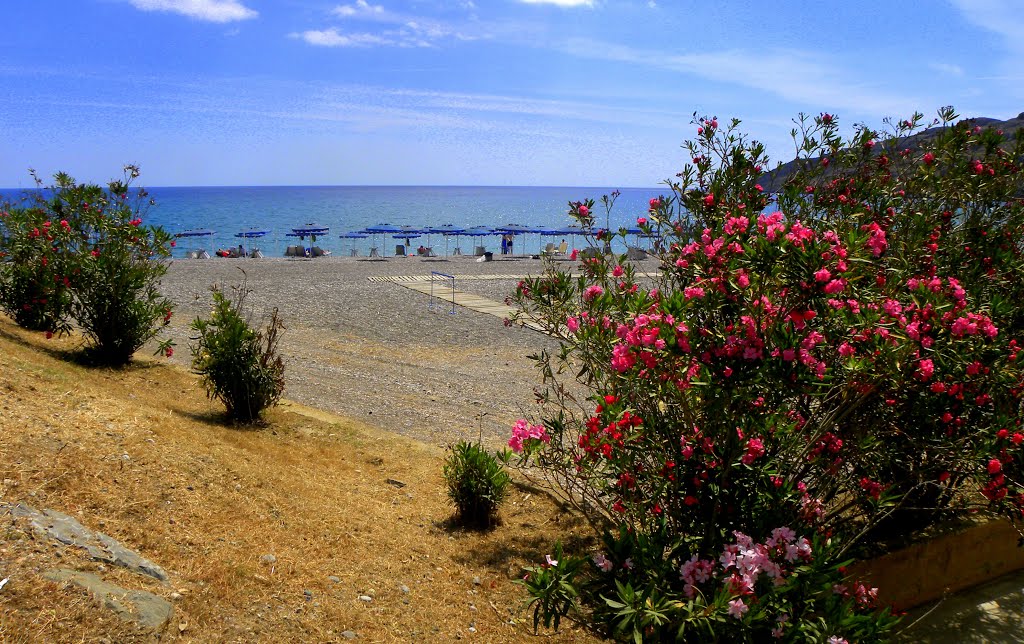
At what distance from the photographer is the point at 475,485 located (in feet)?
17.1

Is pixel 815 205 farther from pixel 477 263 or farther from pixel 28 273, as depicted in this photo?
pixel 477 263

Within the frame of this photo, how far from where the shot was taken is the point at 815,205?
205 inches

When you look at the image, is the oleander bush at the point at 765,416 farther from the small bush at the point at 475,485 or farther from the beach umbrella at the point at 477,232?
the beach umbrella at the point at 477,232

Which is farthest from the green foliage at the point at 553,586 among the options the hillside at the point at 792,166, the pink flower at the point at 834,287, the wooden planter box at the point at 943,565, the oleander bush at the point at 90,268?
the oleander bush at the point at 90,268

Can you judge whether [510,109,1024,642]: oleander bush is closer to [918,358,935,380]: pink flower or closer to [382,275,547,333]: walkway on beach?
[918,358,935,380]: pink flower

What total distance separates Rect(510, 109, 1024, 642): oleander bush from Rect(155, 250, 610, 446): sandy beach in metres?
4.41

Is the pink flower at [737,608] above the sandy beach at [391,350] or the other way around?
above

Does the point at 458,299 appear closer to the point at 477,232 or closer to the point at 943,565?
the point at 943,565

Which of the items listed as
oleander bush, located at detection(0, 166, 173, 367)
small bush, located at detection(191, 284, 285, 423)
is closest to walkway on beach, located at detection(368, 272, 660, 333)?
oleander bush, located at detection(0, 166, 173, 367)

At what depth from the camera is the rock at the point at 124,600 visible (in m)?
3.14

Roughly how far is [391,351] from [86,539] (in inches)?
379

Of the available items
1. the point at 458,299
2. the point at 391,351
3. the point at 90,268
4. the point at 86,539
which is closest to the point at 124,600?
the point at 86,539

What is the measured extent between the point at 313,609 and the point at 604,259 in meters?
2.62

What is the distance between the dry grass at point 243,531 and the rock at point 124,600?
0.06 meters
